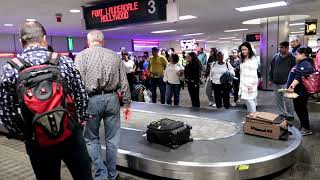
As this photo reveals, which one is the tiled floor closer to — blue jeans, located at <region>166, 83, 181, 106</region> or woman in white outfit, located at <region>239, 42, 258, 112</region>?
woman in white outfit, located at <region>239, 42, 258, 112</region>

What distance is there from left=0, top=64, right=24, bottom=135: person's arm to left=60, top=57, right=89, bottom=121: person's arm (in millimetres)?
324

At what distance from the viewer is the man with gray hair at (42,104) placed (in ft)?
5.66

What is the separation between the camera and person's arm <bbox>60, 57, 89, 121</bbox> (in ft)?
6.48

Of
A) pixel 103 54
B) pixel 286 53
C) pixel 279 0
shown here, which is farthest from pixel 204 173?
pixel 279 0

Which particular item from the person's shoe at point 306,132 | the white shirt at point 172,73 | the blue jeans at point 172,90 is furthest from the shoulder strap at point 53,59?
the blue jeans at point 172,90

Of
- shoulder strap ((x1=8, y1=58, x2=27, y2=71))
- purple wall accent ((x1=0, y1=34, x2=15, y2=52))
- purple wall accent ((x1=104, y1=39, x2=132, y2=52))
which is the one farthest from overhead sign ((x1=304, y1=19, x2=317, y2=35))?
purple wall accent ((x1=0, y1=34, x2=15, y2=52))

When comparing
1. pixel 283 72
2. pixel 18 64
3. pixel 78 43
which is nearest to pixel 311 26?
pixel 283 72

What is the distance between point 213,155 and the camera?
3.46m

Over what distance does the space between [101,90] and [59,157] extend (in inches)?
45.3

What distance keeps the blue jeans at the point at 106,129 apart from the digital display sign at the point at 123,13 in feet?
8.59

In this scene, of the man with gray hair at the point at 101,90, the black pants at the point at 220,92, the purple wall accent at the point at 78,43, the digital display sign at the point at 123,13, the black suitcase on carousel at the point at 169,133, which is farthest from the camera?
the purple wall accent at the point at 78,43

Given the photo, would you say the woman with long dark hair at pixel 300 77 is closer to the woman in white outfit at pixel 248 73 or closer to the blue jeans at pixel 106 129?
the woman in white outfit at pixel 248 73

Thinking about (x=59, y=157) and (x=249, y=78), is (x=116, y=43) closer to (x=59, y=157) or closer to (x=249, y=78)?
(x=249, y=78)

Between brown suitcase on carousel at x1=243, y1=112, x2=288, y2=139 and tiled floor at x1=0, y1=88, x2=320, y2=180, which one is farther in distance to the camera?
brown suitcase on carousel at x1=243, y1=112, x2=288, y2=139
